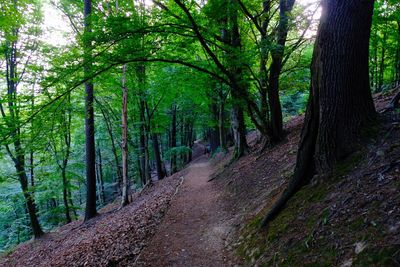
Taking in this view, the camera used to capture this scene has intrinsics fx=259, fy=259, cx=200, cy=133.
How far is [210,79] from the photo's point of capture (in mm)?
10555

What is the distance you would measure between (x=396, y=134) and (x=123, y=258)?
570 centimetres

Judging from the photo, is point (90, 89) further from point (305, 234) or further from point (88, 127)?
point (305, 234)

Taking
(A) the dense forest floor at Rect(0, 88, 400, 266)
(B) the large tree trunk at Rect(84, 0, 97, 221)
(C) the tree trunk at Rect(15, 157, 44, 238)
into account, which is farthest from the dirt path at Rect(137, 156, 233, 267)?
(C) the tree trunk at Rect(15, 157, 44, 238)

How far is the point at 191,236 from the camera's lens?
20.9 feet

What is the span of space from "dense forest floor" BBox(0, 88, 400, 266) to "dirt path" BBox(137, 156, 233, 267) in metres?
0.02

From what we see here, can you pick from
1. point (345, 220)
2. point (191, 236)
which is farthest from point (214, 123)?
point (345, 220)

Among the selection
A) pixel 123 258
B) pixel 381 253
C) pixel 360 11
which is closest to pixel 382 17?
pixel 360 11

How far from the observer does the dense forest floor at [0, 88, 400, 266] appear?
2.96 metres

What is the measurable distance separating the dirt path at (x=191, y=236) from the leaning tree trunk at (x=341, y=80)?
2.77 metres

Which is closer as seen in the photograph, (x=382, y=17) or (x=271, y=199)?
(x=271, y=199)

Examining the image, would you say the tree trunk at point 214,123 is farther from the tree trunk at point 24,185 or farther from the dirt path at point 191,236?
the tree trunk at point 24,185

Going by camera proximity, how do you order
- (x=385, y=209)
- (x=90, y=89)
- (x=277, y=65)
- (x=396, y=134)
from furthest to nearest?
(x=90, y=89) < (x=277, y=65) < (x=396, y=134) < (x=385, y=209)

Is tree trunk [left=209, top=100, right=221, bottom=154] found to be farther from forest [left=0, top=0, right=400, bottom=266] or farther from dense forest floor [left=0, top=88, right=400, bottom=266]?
dense forest floor [left=0, top=88, right=400, bottom=266]

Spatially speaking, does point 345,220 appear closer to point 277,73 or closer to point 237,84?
point 237,84
